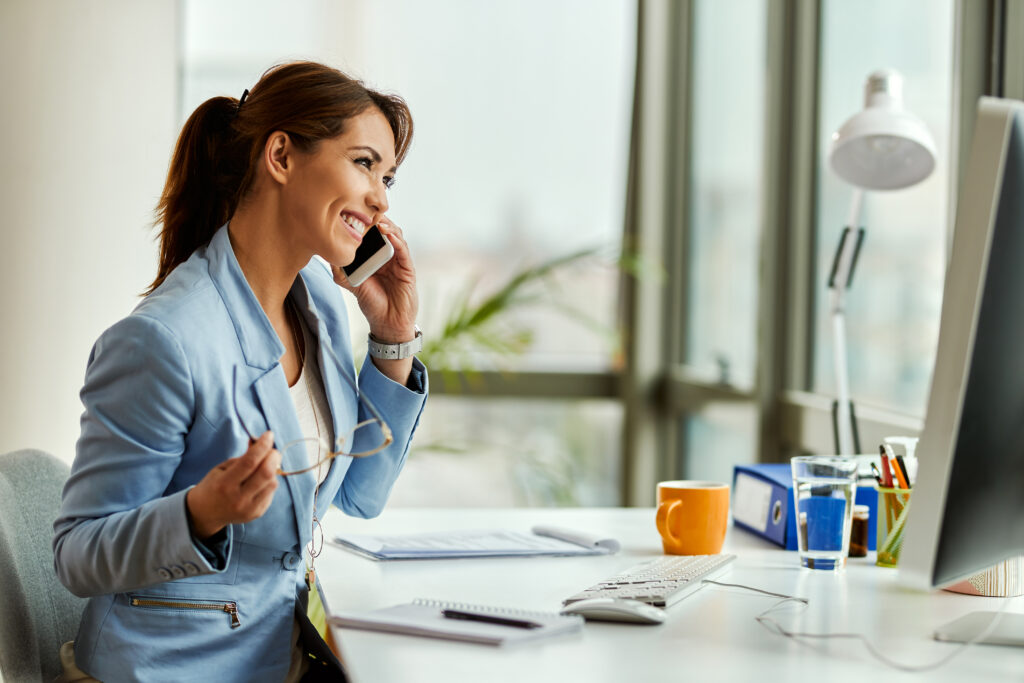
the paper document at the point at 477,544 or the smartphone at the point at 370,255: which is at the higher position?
the smartphone at the point at 370,255

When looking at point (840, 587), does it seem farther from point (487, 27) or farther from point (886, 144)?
point (487, 27)

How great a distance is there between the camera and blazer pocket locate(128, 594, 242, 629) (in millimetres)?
1146

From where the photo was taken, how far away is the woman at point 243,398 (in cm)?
108

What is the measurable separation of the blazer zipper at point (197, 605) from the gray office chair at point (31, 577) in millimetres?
155

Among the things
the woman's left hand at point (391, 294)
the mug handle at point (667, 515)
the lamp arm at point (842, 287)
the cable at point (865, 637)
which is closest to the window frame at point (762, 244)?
the lamp arm at point (842, 287)

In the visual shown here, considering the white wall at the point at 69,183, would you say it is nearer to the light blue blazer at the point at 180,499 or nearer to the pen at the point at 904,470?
the light blue blazer at the point at 180,499

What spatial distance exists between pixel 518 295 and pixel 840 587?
2.27m

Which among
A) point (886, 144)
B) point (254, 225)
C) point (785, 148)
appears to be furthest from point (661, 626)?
point (785, 148)

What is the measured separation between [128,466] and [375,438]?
16.5 inches

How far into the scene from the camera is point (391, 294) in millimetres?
1488

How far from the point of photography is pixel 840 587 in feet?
4.04

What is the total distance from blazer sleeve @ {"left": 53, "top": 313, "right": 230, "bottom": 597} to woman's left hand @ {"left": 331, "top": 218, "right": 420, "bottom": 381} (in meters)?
0.36

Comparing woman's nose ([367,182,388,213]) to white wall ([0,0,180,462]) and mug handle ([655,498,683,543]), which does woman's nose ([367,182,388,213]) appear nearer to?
mug handle ([655,498,683,543])

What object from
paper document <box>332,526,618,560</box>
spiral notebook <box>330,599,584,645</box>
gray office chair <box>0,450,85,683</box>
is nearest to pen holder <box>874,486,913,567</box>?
paper document <box>332,526,618,560</box>
